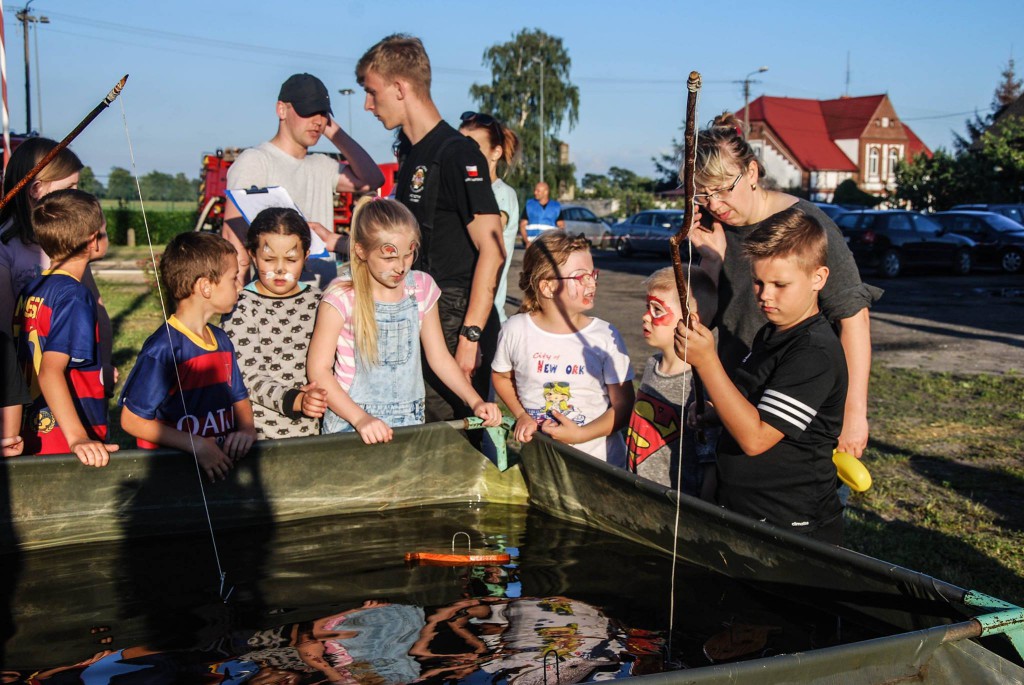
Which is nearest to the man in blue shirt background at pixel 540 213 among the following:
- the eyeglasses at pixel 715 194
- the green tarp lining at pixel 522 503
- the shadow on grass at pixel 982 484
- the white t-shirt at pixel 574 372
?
the shadow on grass at pixel 982 484

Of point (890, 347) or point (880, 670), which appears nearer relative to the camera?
point (880, 670)

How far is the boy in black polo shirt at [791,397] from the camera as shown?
283 cm

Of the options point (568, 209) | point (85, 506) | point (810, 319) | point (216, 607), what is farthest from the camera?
point (568, 209)

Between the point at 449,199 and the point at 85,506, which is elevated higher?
the point at 449,199

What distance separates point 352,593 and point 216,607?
38 centimetres

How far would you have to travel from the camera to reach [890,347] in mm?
11227

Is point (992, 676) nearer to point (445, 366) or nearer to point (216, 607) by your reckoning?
point (216, 607)

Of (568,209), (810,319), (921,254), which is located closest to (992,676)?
(810,319)

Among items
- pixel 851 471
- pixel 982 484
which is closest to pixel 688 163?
pixel 851 471

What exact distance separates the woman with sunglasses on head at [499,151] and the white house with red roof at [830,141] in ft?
181

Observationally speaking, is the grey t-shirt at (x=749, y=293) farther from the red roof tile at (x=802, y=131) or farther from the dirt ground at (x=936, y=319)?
the red roof tile at (x=802, y=131)

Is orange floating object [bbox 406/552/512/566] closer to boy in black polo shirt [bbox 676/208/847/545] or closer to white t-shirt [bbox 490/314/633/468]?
boy in black polo shirt [bbox 676/208/847/545]

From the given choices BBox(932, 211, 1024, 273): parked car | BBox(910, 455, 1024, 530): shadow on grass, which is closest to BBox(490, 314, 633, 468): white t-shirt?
BBox(910, 455, 1024, 530): shadow on grass

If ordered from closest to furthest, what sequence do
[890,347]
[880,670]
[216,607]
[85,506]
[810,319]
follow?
1. [880,670]
2. [216,607]
3. [810,319]
4. [85,506]
5. [890,347]
